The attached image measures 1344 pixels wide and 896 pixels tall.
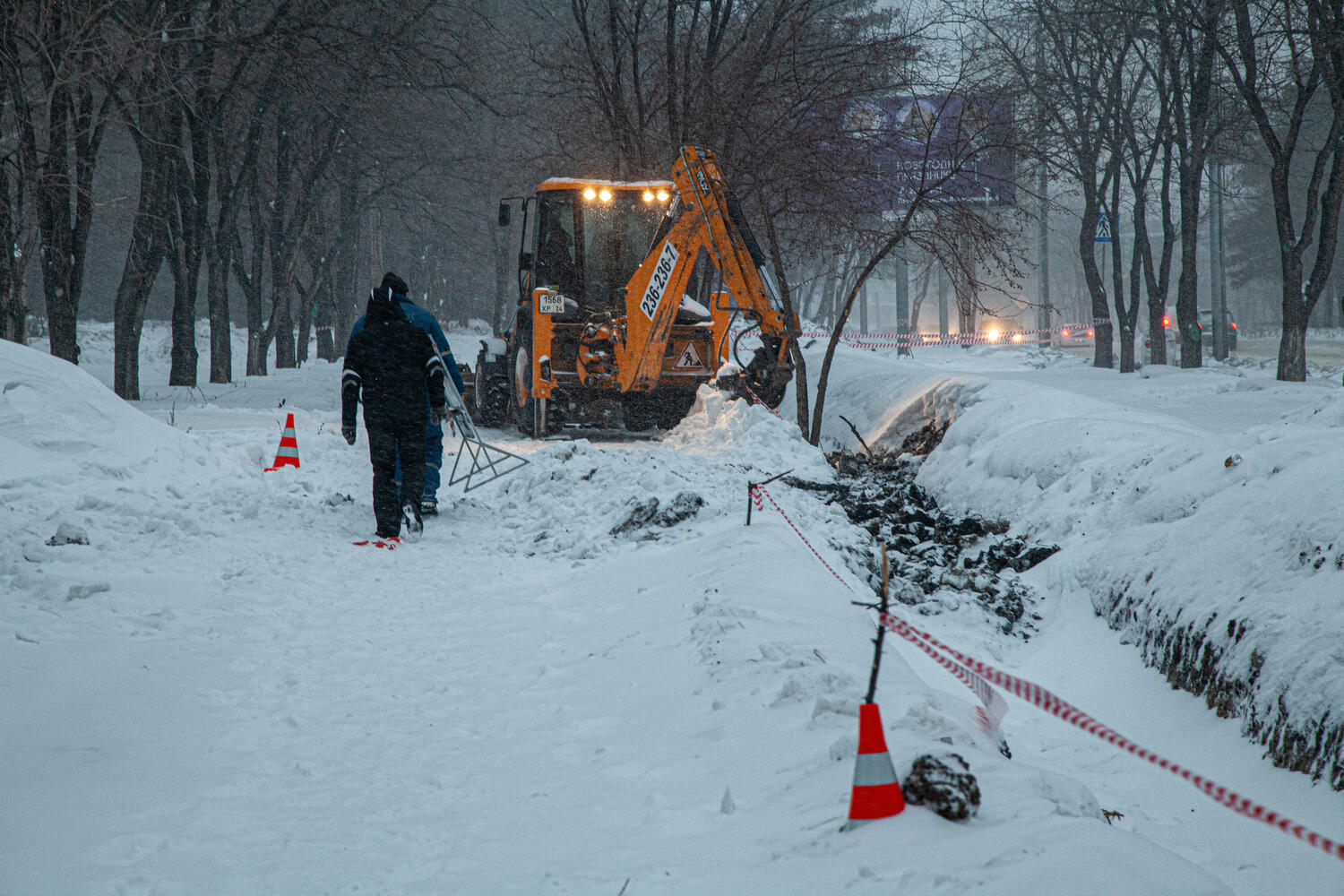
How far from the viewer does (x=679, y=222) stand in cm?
1188

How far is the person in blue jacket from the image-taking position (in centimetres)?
823

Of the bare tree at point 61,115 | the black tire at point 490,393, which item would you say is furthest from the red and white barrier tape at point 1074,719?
the black tire at point 490,393

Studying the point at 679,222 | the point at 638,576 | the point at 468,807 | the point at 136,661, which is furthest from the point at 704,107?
the point at 468,807

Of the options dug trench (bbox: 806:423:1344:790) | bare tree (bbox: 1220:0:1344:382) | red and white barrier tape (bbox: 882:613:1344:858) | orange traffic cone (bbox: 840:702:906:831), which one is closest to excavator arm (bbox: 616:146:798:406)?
dug trench (bbox: 806:423:1344:790)

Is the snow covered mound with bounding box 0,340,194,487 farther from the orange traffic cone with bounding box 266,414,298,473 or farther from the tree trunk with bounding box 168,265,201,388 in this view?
the tree trunk with bounding box 168,265,201,388

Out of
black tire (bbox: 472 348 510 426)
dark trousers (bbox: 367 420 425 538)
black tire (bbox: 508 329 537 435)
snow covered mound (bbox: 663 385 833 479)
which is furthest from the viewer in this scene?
black tire (bbox: 472 348 510 426)

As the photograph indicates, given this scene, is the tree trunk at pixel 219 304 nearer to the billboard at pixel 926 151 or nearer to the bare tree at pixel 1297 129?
the billboard at pixel 926 151

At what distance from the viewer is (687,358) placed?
13.9 metres

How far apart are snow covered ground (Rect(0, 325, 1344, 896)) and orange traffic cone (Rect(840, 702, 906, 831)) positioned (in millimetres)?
47

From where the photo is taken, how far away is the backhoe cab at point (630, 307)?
1183 centimetres

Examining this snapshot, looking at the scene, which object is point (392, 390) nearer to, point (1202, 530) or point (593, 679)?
point (593, 679)

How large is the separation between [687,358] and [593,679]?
945 cm

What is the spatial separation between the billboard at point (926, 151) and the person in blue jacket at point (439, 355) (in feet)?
19.7

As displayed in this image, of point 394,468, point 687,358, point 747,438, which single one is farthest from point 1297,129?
point 394,468
